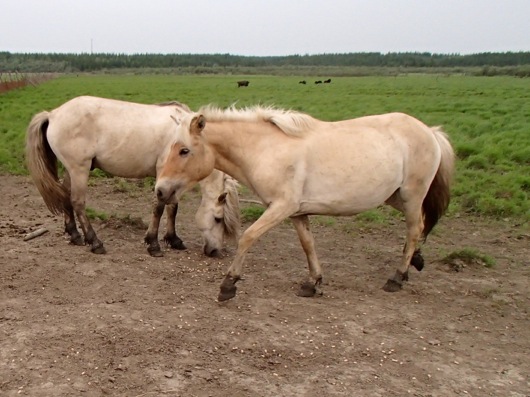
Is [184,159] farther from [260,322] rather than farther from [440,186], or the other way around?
[440,186]

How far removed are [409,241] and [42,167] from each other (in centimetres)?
461

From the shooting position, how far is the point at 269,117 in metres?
5.50

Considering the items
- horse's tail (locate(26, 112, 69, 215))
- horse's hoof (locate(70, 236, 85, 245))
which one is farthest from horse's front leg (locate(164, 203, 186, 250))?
horse's tail (locate(26, 112, 69, 215))

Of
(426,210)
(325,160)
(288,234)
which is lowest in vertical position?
(288,234)

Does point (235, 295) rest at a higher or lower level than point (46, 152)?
lower

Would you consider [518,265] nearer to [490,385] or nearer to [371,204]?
[371,204]

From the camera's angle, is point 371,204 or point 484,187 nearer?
point 371,204

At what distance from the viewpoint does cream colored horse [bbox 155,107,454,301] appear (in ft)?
17.1

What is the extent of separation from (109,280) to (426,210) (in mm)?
3656

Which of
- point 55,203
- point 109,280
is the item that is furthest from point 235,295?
point 55,203

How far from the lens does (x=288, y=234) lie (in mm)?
7949

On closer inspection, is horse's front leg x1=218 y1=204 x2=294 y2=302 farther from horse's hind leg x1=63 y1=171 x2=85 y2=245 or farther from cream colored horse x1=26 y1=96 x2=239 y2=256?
horse's hind leg x1=63 y1=171 x2=85 y2=245

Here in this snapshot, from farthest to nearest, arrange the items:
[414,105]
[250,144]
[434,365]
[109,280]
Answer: [414,105], [109,280], [250,144], [434,365]

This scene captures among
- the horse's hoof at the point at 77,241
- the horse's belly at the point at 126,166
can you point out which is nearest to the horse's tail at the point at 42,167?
the horse's hoof at the point at 77,241
